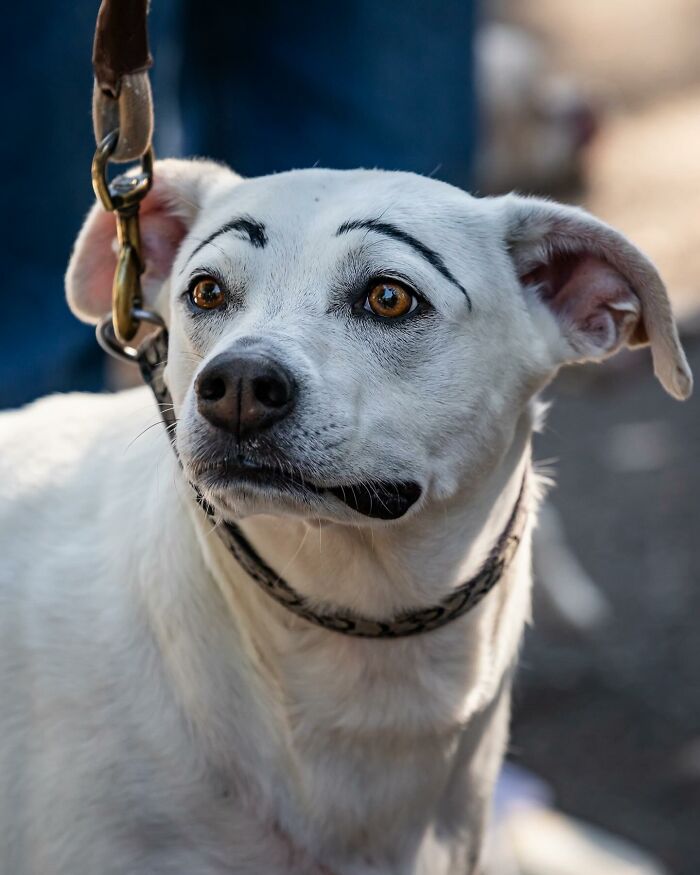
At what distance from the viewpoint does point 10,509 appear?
2.50 meters

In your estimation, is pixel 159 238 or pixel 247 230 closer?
pixel 247 230

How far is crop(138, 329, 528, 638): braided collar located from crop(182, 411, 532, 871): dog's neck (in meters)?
0.02

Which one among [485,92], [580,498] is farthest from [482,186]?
[580,498]

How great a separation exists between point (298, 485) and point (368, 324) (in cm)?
34

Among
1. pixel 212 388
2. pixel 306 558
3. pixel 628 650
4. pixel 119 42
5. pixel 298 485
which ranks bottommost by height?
pixel 628 650

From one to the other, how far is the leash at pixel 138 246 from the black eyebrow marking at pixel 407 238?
1.40 feet

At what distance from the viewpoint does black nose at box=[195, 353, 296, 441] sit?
6.63 ft

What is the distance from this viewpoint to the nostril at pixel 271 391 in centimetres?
203

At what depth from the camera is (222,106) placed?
4.46 metres

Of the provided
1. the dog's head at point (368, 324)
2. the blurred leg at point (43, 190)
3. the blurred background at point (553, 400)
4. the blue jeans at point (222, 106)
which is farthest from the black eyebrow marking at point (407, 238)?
the blurred leg at point (43, 190)

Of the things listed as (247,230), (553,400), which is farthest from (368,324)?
(553,400)

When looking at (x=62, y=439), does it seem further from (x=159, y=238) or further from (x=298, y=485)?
(x=298, y=485)

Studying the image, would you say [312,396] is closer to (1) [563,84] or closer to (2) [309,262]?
(2) [309,262]

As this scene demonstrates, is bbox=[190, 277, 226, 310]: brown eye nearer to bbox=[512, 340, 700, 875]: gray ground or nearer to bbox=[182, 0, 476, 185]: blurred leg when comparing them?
bbox=[182, 0, 476, 185]: blurred leg
